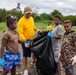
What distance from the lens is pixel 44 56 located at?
5.96 metres

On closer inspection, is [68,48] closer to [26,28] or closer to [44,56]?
[44,56]

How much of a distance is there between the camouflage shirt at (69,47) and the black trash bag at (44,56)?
582mm

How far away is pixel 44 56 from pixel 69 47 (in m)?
0.81

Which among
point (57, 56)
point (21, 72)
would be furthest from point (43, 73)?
point (21, 72)

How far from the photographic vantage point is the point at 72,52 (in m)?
5.38

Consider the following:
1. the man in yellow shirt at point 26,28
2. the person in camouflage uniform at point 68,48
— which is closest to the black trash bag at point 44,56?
the man in yellow shirt at point 26,28

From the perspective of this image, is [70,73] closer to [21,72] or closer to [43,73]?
[43,73]

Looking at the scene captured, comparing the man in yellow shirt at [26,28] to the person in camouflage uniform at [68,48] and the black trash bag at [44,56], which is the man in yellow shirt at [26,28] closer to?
the black trash bag at [44,56]

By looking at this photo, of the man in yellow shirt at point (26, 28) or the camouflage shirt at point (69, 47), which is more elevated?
the man in yellow shirt at point (26, 28)

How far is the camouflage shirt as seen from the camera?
529cm

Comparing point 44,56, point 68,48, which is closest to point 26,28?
point 44,56

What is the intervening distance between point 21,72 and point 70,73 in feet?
5.60

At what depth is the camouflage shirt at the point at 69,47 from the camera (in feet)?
Result: 17.3

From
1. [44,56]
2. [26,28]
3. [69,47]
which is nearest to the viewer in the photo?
[69,47]
